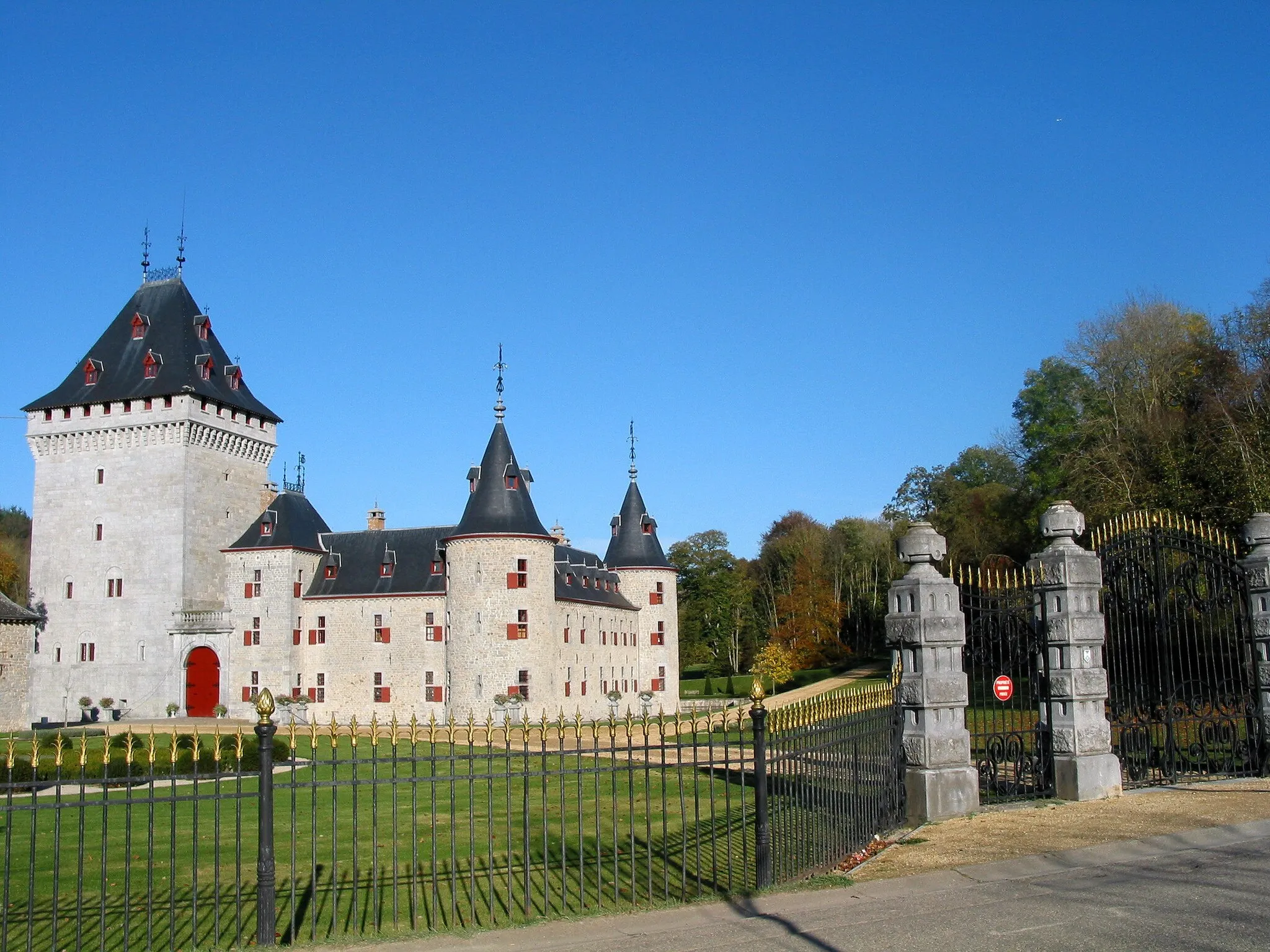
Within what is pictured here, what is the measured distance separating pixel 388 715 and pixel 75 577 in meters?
14.7

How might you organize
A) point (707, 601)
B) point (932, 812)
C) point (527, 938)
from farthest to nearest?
1. point (707, 601)
2. point (932, 812)
3. point (527, 938)

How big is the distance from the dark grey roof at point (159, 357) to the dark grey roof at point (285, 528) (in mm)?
5012

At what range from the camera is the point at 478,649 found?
1633 inches

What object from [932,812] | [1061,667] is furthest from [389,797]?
[1061,667]

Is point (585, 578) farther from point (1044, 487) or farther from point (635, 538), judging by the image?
point (1044, 487)

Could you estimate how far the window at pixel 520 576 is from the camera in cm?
4153

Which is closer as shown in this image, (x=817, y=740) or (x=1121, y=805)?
(x=817, y=740)

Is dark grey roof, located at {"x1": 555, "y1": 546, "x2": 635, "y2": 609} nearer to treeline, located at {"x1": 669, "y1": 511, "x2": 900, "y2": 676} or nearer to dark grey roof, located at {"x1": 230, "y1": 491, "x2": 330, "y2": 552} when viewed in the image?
dark grey roof, located at {"x1": 230, "y1": 491, "x2": 330, "y2": 552}

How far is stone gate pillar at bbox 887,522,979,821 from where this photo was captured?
37.8 feet

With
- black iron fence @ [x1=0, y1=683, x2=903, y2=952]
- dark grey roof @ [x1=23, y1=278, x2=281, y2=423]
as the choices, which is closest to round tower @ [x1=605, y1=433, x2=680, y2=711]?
dark grey roof @ [x1=23, y1=278, x2=281, y2=423]

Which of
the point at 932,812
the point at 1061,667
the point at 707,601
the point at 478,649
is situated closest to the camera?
the point at 932,812

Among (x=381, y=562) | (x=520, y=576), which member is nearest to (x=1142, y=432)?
(x=520, y=576)

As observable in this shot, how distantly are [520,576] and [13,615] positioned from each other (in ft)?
57.8

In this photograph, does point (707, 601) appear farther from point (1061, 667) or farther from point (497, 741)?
point (1061, 667)
